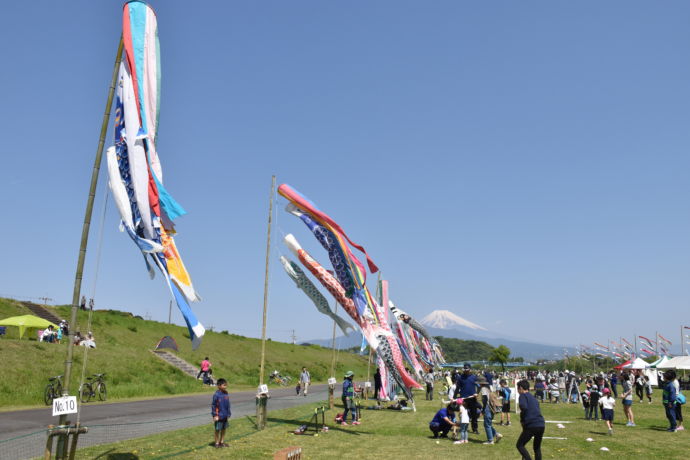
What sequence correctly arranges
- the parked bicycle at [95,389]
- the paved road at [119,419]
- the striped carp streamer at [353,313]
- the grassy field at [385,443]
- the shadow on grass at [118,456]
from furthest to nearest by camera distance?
the parked bicycle at [95,389]
the striped carp streamer at [353,313]
the paved road at [119,419]
the grassy field at [385,443]
the shadow on grass at [118,456]

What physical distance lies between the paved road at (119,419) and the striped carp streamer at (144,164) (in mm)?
6318

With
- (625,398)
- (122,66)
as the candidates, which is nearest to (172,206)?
(122,66)

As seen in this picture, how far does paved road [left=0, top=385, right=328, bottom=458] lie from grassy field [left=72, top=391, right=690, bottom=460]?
1194 mm

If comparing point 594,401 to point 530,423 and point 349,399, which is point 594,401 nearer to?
point 349,399

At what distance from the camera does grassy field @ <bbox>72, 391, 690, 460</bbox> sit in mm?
12641

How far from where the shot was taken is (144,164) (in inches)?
354

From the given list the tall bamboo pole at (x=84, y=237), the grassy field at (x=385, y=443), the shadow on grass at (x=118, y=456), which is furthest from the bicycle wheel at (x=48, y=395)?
the tall bamboo pole at (x=84, y=237)

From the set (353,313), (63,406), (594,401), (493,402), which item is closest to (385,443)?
(493,402)

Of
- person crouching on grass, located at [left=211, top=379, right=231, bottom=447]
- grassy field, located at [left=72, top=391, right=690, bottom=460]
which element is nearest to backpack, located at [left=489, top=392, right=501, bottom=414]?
grassy field, located at [left=72, top=391, right=690, bottom=460]

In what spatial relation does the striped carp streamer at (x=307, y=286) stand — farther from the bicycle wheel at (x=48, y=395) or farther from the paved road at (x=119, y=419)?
the bicycle wheel at (x=48, y=395)

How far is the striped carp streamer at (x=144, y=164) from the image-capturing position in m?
8.84

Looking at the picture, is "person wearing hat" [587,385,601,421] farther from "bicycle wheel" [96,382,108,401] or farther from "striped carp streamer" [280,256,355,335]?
"bicycle wheel" [96,382,108,401]

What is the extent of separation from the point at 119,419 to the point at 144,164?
42.9ft

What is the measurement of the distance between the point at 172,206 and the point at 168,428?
10.0 meters
